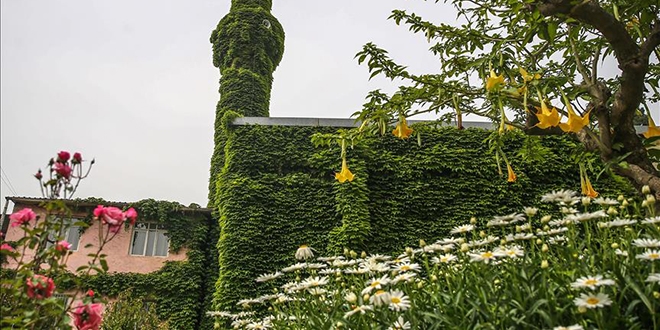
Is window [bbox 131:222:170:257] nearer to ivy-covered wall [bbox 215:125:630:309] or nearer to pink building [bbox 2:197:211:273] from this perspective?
pink building [bbox 2:197:211:273]

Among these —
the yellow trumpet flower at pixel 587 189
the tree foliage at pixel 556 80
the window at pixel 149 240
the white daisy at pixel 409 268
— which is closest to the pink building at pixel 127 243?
the window at pixel 149 240

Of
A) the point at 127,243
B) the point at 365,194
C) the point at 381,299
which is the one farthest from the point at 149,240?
the point at 381,299

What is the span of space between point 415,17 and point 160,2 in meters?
3.09

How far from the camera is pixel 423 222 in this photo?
969cm

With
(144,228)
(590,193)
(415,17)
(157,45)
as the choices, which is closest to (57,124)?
(415,17)

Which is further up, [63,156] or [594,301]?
[63,156]

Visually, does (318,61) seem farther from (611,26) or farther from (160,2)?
(611,26)

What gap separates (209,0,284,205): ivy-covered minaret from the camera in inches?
598

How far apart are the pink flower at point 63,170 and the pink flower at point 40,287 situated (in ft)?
1.39

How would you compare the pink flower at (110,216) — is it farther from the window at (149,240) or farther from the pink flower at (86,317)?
the window at (149,240)

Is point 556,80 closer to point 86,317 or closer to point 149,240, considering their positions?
point 86,317

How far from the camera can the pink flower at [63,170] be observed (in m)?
1.89

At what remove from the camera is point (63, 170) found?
1.89 m

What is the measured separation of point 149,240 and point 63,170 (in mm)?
12215
